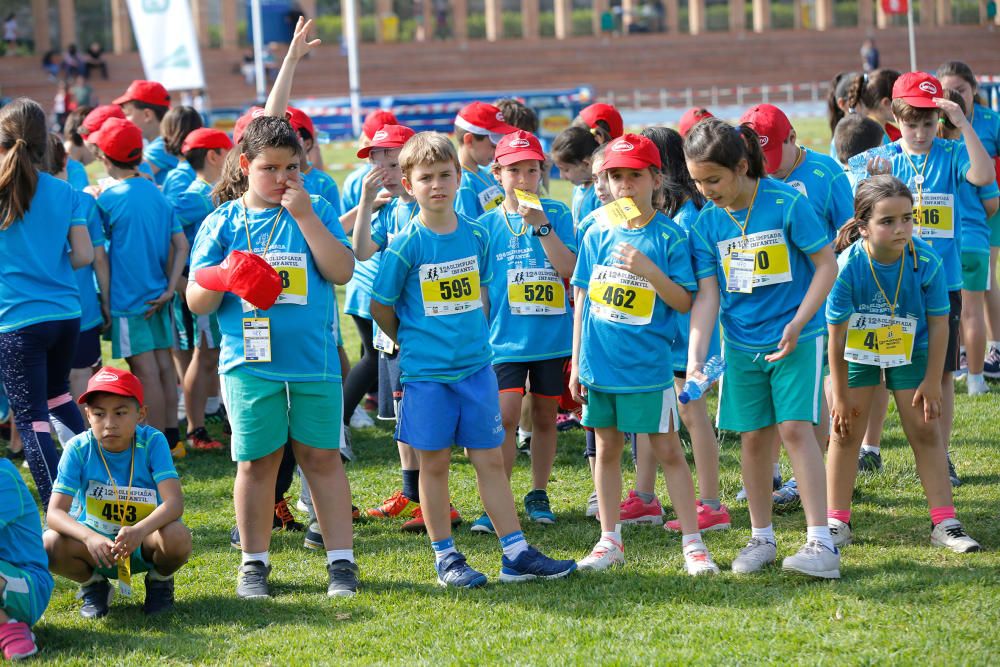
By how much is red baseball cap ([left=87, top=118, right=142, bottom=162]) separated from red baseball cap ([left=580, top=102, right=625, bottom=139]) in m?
2.57

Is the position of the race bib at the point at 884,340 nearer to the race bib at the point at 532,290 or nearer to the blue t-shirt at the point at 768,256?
the blue t-shirt at the point at 768,256

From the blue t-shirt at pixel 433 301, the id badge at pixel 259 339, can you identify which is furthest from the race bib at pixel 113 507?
the blue t-shirt at pixel 433 301

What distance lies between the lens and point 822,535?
5066mm

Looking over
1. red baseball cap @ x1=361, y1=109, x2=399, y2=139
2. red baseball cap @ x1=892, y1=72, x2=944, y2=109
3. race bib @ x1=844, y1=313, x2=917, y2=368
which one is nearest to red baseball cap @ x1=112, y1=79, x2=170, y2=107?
red baseball cap @ x1=361, y1=109, x2=399, y2=139

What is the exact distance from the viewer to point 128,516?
16.4 ft

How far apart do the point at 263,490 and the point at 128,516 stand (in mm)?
532

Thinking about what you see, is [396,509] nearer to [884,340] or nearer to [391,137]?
[391,137]

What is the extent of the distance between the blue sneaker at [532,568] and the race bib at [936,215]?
3.04 meters

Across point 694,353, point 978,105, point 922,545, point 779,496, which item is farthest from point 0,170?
point 978,105

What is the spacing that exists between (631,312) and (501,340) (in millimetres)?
1064

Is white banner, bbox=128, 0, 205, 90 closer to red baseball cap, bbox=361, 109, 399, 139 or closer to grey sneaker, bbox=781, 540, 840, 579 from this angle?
red baseball cap, bbox=361, 109, 399, 139

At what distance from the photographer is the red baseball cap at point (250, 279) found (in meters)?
4.66

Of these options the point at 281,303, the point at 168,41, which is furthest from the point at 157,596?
the point at 168,41

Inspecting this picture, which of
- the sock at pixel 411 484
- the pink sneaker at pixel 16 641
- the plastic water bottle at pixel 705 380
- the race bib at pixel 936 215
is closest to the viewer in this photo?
the pink sneaker at pixel 16 641
